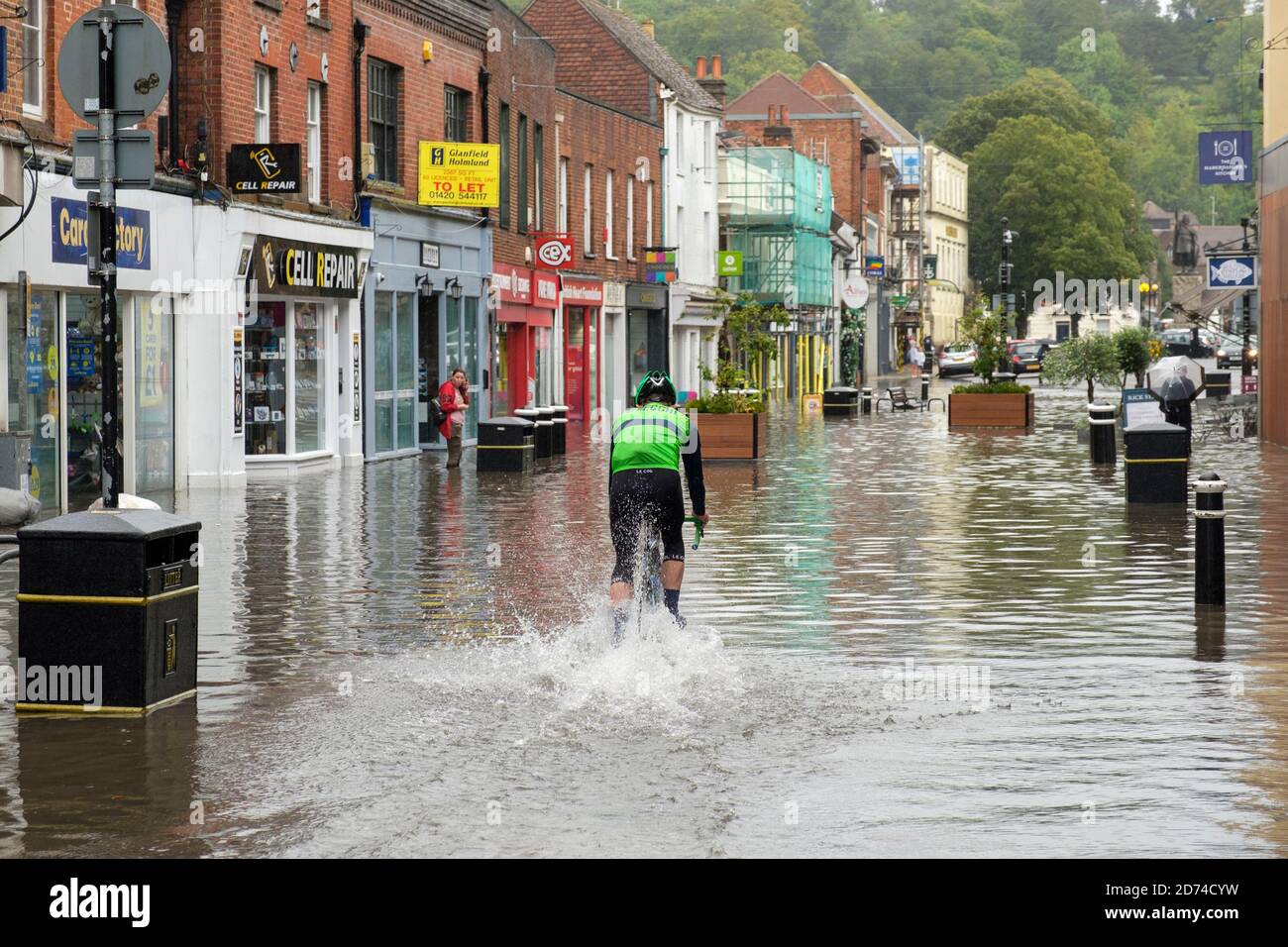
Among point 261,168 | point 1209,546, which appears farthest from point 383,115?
point 1209,546

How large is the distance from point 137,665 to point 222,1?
61.9 ft

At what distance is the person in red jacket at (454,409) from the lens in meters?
30.4

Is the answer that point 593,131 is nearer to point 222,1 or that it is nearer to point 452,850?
point 222,1

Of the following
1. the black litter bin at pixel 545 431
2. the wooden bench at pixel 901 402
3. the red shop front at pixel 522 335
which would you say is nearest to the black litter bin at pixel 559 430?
the black litter bin at pixel 545 431

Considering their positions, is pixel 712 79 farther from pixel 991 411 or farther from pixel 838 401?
pixel 991 411

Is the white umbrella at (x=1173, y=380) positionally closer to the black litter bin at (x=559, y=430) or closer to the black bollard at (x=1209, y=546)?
the black litter bin at (x=559, y=430)

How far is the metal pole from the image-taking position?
34.5 ft

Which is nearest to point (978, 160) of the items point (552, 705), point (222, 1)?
point (222, 1)

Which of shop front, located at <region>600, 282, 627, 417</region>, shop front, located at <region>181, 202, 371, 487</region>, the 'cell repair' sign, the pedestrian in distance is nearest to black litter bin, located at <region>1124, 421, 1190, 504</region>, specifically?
shop front, located at <region>181, 202, 371, 487</region>

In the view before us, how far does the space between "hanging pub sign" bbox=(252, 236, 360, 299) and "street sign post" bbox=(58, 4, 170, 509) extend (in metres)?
16.8

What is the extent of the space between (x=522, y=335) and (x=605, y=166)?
351 inches

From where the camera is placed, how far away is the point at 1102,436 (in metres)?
29.9
